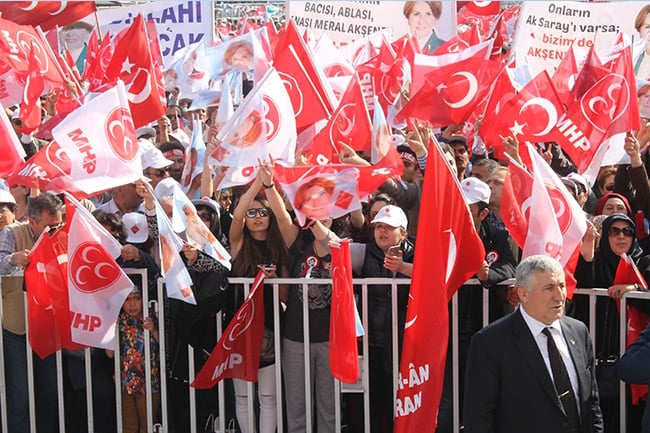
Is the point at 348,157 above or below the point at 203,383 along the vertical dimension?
→ above

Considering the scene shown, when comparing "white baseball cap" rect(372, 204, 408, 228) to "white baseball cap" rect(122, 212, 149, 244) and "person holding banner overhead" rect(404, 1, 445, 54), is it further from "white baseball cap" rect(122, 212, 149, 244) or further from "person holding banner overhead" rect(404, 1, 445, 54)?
"person holding banner overhead" rect(404, 1, 445, 54)

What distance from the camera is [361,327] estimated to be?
20.2 feet

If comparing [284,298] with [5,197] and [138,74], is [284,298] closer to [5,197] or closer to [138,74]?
[5,197]

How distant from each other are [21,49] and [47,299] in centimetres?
388

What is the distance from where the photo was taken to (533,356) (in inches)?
196

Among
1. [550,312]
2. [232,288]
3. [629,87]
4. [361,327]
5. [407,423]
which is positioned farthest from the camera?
[629,87]

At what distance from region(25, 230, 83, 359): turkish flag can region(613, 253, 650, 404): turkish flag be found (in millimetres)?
3375

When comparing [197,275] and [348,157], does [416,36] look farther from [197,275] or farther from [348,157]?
[197,275]

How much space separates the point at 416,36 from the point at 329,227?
6748mm

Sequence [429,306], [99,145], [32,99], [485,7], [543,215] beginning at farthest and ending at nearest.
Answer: [485,7], [32,99], [99,145], [543,215], [429,306]

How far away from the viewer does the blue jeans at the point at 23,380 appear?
6.91 metres

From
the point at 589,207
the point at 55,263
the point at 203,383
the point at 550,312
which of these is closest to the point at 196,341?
the point at 203,383

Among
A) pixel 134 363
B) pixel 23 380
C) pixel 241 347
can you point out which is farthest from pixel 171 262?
pixel 23 380

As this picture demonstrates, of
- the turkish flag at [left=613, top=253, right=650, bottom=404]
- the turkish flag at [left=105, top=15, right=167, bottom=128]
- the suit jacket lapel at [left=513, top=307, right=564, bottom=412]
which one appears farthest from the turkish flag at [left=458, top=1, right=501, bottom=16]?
the suit jacket lapel at [left=513, top=307, right=564, bottom=412]
